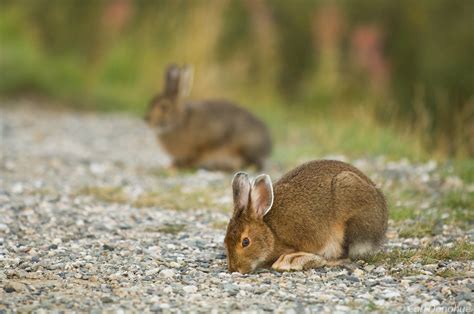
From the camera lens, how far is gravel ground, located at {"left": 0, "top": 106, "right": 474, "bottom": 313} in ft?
19.7

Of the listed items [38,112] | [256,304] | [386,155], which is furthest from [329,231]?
[38,112]

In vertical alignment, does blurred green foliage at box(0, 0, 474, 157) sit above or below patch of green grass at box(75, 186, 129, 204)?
above

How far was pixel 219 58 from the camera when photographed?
20.0 meters

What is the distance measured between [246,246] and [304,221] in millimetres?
602

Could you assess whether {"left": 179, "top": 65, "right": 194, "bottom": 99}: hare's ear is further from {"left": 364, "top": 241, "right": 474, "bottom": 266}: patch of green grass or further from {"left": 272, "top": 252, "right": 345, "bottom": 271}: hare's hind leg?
{"left": 272, "top": 252, "right": 345, "bottom": 271}: hare's hind leg

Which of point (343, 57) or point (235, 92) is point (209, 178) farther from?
point (343, 57)

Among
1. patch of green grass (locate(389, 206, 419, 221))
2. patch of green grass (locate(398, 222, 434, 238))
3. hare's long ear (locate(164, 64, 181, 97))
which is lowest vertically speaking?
patch of green grass (locate(398, 222, 434, 238))

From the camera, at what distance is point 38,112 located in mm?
17594

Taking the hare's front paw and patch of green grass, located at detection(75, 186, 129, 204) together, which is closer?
the hare's front paw

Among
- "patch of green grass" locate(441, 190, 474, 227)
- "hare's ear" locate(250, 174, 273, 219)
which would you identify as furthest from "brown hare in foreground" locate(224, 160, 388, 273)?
"patch of green grass" locate(441, 190, 474, 227)

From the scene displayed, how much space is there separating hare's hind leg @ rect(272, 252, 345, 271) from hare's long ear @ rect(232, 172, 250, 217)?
1.67 feet

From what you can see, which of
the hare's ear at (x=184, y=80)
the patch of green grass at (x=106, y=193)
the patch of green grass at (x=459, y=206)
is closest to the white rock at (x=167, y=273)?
the patch of green grass at (x=106, y=193)

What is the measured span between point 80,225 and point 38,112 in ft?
32.3

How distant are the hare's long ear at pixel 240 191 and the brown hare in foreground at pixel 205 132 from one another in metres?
5.56
